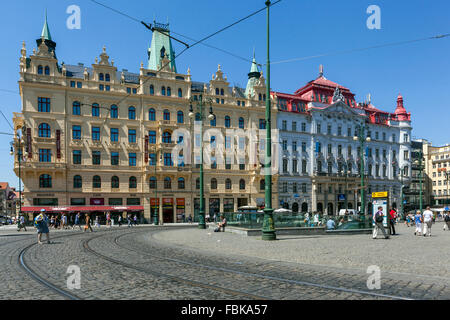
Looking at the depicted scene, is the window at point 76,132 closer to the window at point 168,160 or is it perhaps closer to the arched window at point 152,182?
the arched window at point 152,182

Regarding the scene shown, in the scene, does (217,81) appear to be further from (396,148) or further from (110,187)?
(396,148)

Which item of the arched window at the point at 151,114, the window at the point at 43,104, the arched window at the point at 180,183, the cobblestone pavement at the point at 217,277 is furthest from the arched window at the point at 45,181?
the cobblestone pavement at the point at 217,277

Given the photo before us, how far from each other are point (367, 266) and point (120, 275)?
628 centimetres

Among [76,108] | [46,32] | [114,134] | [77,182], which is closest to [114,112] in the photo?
[114,134]

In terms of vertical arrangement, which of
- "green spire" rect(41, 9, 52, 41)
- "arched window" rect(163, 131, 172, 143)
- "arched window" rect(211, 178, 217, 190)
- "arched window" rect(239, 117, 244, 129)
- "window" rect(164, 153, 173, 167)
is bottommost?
"arched window" rect(211, 178, 217, 190)

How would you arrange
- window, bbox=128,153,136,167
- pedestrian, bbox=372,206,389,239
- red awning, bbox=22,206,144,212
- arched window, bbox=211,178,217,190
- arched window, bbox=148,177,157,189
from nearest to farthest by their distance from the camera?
pedestrian, bbox=372,206,389,239, red awning, bbox=22,206,144,212, window, bbox=128,153,136,167, arched window, bbox=148,177,157,189, arched window, bbox=211,178,217,190

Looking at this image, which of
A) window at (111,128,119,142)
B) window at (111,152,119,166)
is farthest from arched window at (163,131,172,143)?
window at (111,152,119,166)

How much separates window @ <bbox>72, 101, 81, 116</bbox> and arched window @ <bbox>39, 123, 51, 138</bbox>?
3398mm

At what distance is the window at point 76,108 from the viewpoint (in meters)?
39.9

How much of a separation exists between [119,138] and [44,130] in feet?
27.8

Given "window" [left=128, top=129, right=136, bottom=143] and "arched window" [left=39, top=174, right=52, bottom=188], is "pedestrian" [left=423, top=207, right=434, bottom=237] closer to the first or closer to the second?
"window" [left=128, top=129, right=136, bottom=143]

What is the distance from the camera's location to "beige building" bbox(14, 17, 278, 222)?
125 feet

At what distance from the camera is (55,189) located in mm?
38125

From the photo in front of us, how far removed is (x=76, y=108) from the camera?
4006 cm
